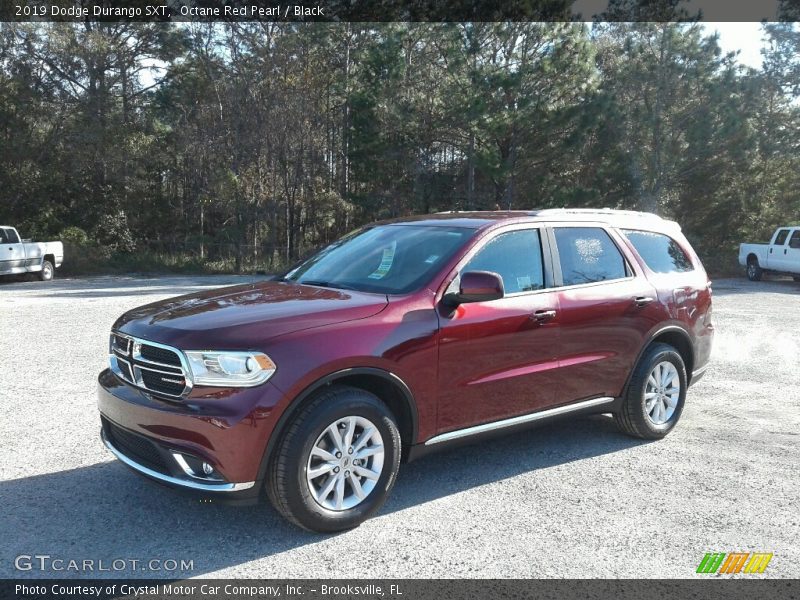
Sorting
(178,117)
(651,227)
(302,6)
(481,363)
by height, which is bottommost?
(481,363)

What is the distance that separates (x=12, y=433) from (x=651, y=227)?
5.63 meters

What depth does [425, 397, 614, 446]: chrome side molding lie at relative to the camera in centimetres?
442

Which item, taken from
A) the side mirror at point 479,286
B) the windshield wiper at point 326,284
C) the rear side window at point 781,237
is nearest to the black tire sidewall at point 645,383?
the side mirror at point 479,286

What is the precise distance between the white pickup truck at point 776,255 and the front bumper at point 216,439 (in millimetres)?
22902

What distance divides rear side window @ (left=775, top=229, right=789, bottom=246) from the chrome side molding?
67.8ft

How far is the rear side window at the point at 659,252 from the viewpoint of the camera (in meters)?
5.88

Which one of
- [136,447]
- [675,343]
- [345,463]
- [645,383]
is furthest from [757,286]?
[136,447]

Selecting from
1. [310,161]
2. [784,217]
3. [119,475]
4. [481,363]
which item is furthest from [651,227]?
[784,217]

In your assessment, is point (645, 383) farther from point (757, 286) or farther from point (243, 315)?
point (757, 286)

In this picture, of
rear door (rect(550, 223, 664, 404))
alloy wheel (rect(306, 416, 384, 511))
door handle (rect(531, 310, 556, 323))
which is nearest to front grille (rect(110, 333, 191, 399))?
alloy wheel (rect(306, 416, 384, 511))

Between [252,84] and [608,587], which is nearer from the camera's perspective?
[608,587]

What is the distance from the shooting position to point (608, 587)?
3430 mm

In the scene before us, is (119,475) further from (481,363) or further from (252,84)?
(252,84)

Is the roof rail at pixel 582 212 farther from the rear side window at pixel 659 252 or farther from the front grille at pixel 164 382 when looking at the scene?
the front grille at pixel 164 382
